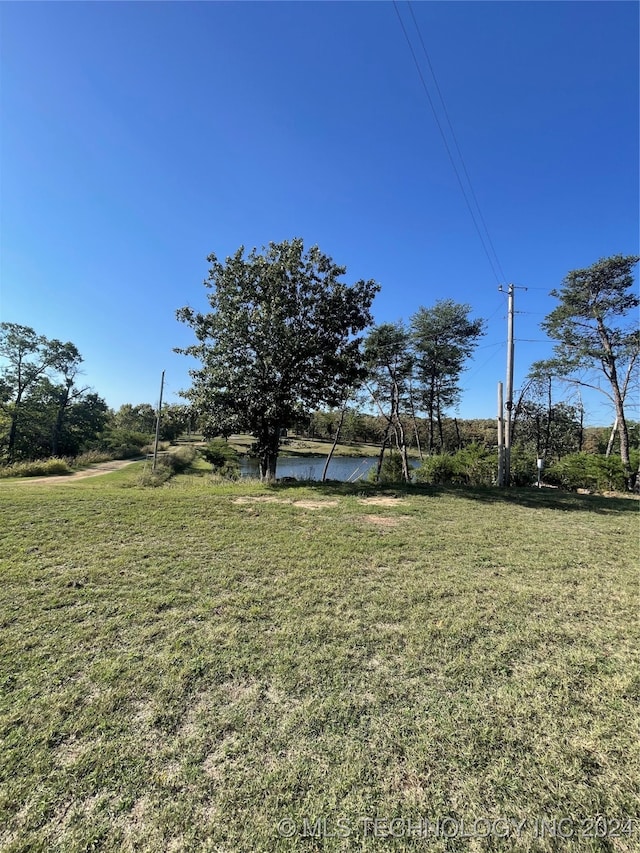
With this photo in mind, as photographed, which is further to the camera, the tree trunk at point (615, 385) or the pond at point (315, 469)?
the pond at point (315, 469)

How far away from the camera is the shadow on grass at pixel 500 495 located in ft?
25.2

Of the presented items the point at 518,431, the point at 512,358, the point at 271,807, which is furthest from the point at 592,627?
the point at 518,431

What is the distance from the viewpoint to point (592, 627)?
2797 millimetres

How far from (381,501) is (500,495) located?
3.57 m

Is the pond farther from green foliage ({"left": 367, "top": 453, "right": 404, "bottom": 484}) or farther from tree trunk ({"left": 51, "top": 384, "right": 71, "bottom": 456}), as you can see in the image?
tree trunk ({"left": 51, "top": 384, "right": 71, "bottom": 456})

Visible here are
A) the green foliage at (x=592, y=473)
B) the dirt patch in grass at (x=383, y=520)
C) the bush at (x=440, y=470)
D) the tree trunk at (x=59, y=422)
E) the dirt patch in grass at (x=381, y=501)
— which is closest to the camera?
the dirt patch in grass at (x=383, y=520)

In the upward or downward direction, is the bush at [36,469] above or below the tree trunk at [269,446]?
below

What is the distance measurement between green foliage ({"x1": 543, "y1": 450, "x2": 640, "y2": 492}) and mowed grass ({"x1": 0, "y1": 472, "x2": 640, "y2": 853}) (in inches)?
353

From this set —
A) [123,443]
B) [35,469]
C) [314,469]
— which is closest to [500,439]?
[314,469]

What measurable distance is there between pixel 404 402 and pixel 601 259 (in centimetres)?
865

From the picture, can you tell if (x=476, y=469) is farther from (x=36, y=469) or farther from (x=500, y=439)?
(x=36, y=469)

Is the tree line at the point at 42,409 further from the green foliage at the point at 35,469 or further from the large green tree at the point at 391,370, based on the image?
the large green tree at the point at 391,370

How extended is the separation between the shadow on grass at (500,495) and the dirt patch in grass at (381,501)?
0.49 metres

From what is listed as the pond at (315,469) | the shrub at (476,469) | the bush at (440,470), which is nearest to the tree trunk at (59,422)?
the pond at (315,469)
